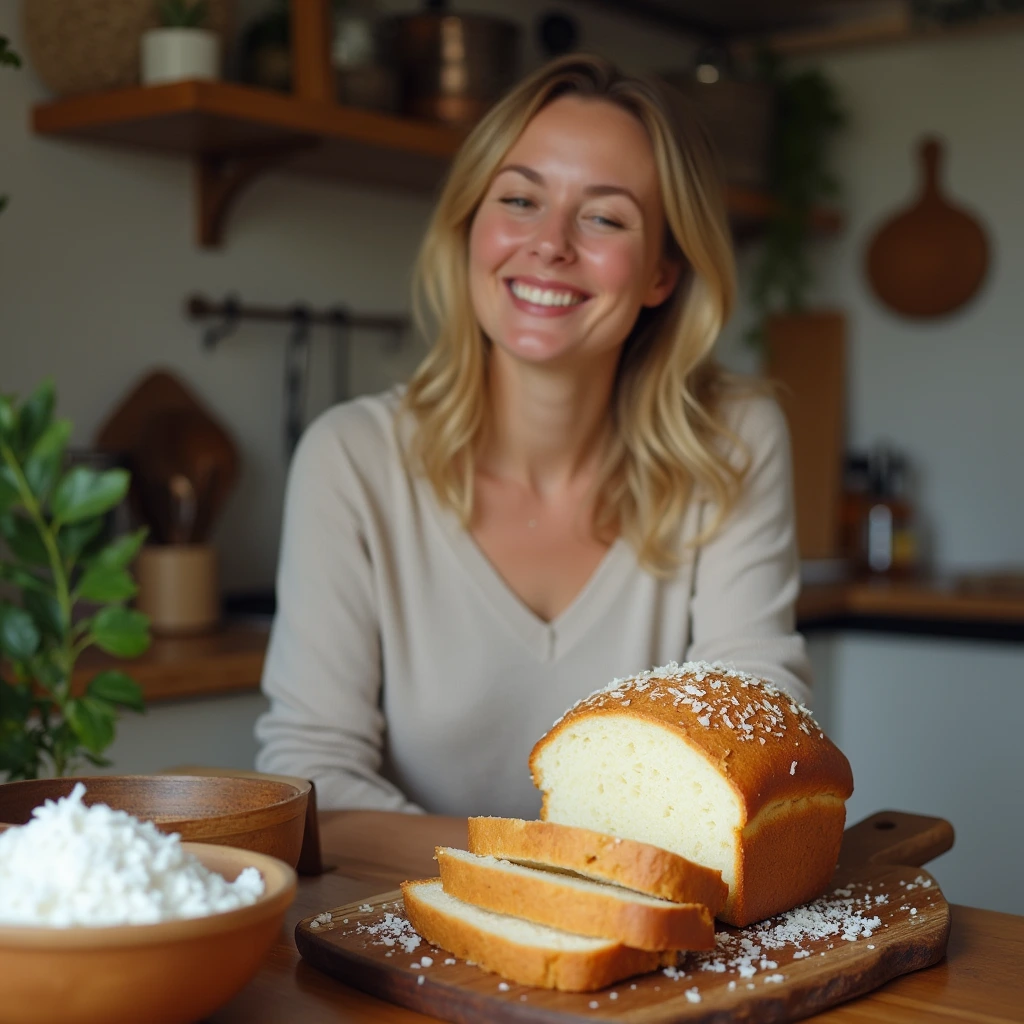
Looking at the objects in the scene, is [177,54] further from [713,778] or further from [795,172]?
[795,172]

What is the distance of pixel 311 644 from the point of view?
5.11 feet

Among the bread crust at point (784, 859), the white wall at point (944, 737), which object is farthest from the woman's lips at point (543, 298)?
the white wall at point (944, 737)

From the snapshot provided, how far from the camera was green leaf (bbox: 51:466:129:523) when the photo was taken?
32.6 inches

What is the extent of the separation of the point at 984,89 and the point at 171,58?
216 cm

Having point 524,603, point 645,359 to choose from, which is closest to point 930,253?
point 645,359

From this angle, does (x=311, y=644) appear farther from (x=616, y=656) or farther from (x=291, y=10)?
(x=291, y=10)

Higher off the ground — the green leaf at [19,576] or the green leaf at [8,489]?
the green leaf at [8,489]

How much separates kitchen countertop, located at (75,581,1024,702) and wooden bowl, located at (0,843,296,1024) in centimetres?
141

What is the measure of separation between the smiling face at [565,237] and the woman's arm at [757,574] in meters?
0.25

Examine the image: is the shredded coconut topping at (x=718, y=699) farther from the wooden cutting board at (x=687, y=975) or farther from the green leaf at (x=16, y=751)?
the green leaf at (x=16, y=751)

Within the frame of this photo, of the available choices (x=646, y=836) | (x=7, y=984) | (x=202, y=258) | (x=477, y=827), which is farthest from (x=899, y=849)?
(x=202, y=258)

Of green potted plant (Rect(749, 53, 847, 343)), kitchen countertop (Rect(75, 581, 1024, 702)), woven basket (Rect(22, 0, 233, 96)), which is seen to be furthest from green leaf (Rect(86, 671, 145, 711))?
green potted plant (Rect(749, 53, 847, 343))

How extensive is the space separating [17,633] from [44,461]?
0.11 meters

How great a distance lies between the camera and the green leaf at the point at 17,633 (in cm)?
87
